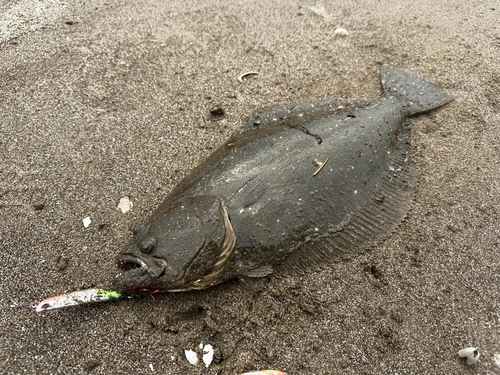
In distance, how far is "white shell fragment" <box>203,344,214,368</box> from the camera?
6.88 feet

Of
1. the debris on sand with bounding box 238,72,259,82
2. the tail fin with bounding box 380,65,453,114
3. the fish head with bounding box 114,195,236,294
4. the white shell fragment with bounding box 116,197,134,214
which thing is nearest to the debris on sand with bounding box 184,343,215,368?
the fish head with bounding box 114,195,236,294

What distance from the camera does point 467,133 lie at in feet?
10.5

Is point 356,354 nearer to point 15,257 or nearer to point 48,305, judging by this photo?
point 48,305

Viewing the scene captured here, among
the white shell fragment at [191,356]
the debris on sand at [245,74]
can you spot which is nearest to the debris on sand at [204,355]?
the white shell fragment at [191,356]

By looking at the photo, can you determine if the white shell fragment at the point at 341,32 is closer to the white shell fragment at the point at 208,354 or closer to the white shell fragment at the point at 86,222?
the white shell fragment at the point at 86,222

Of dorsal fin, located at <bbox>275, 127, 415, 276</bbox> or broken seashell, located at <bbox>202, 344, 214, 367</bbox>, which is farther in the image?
dorsal fin, located at <bbox>275, 127, 415, 276</bbox>

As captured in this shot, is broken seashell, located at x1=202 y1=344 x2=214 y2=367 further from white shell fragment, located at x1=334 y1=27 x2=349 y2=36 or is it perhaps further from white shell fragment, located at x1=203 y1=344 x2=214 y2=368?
white shell fragment, located at x1=334 y1=27 x2=349 y2=36

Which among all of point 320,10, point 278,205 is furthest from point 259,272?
point 320,10

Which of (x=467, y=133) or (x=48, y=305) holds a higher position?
(x=467, y=133)

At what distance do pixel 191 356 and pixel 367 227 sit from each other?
62.7 inches

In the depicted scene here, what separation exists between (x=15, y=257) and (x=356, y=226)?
255 cm

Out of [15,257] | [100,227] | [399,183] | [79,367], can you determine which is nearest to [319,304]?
[399,183]

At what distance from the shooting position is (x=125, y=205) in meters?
2.71

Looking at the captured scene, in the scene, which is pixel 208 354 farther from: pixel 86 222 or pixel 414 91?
pixel 414 91
